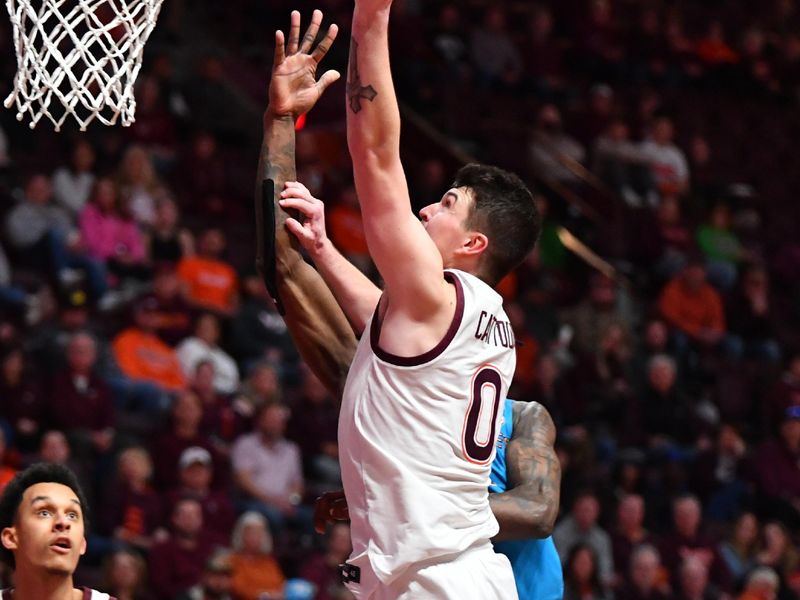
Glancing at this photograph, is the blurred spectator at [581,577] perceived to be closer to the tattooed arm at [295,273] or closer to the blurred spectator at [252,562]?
the blurred spectator at [252,562]

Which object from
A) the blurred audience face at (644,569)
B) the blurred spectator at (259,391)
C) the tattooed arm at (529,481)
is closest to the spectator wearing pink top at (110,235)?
the blurred spectator at (259,391)

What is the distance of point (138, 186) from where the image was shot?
37.8 ft

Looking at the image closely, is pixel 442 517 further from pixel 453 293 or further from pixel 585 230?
pixel 585 230

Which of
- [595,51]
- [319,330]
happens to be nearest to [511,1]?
[595,51]

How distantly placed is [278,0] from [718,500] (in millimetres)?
6386

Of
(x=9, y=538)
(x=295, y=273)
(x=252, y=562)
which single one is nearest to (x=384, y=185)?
(x=295, y=273)

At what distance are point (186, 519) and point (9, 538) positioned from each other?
4.43 metres

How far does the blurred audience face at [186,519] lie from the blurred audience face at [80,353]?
114 centimetres

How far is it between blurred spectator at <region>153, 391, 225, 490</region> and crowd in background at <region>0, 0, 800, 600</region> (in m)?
0.01

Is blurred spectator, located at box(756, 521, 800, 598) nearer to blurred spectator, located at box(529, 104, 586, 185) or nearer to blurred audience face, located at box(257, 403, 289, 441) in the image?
blurred audience face, located at box(257, 403, 289, 441)

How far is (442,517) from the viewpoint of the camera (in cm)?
377

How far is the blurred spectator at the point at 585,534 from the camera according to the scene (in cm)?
1065

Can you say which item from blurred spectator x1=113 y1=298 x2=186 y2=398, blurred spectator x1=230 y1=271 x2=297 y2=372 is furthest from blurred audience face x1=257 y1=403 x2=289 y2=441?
blurred spectator x1=230 y1=271 x2=297 y2=372

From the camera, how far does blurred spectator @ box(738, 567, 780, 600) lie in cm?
1095
